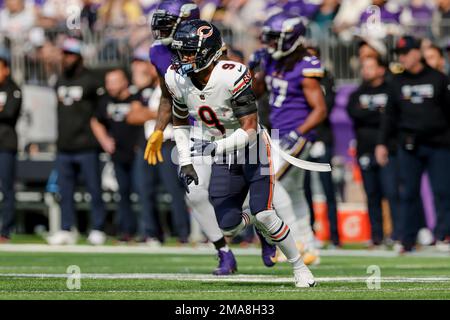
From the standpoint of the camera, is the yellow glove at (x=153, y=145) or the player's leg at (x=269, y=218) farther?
the yellow glove at (x=153, y=145)

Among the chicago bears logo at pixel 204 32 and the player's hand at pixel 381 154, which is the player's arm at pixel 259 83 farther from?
the chicago bears logo at pixel 204 32

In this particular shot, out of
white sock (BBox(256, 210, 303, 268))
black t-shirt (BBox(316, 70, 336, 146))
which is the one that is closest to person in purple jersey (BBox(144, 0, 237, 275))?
white sock (BBox(256, 210, 303, 268))

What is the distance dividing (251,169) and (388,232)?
845 centimetres

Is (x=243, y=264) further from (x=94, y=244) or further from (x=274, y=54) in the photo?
(x=94, y=244)

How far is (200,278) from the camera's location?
9062mm

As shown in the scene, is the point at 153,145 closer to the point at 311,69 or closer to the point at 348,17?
the point at 311,69

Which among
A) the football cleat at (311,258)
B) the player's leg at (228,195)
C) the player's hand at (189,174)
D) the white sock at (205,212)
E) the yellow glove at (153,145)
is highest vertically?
the yellow glove at (153,145)

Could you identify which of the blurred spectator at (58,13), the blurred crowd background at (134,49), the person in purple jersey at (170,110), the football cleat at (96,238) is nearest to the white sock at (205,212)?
the person in purple jersey at (170,110)

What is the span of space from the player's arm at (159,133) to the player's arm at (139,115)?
537 cm

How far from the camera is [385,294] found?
24.3 ft

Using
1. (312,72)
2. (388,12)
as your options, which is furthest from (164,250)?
(388,12)

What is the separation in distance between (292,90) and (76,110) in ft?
15.8

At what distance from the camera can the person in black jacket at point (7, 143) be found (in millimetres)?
15438

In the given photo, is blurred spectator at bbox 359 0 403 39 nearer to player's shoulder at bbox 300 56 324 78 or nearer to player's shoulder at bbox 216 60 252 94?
player's shoulder at bbox 300 56 324 78
